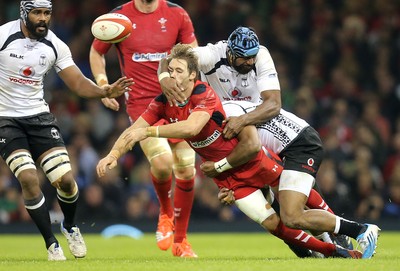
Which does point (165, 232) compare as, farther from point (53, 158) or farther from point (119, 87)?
point (119, 87)

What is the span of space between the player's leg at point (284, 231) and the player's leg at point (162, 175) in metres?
1.59

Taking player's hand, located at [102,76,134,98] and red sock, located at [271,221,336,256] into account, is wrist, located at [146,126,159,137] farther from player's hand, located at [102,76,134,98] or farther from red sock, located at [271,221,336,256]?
red sock, located at [271,221,336,256]

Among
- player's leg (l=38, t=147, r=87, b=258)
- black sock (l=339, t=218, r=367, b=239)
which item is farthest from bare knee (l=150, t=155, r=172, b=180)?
black sock (l=339, t=218, r=367, b=239)

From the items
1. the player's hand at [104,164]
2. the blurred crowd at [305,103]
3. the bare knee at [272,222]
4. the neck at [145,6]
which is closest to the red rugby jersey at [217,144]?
the bare knee at [272,222]

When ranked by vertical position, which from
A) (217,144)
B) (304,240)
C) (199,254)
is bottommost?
(199,254)

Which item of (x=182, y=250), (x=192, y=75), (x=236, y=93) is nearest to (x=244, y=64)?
(x=236, y=93)

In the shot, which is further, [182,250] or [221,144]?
[182,250]

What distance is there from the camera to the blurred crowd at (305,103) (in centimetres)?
1471

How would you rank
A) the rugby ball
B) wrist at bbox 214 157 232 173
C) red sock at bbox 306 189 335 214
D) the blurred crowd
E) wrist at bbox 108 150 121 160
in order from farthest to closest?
the blurred crowd, the rugby ball, red sock at bbox 306 189 335 214, wrist at bbox 214 157 232 173, wrist at bbox 108 150 121 160

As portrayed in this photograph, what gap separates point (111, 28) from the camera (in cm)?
953

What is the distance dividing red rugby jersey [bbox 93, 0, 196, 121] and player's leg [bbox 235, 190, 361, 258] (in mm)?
2126

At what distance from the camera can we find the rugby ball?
31.2 ft

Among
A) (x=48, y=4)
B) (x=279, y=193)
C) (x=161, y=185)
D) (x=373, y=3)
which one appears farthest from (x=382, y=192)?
(x=48, y=4)

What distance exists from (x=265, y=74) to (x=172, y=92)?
3.37ft
